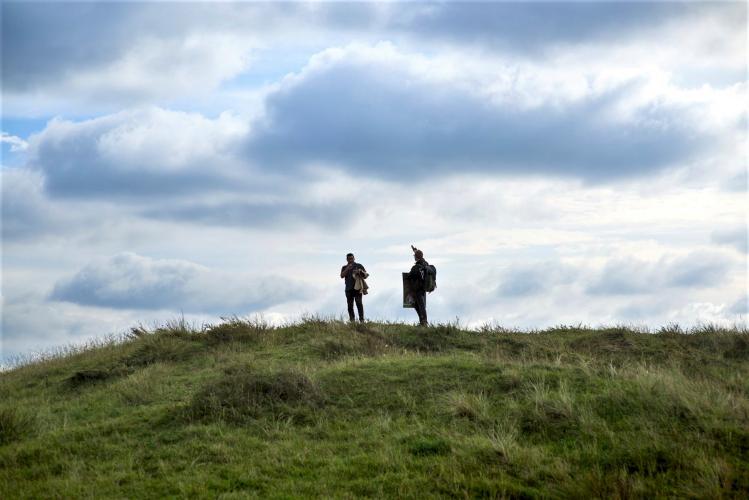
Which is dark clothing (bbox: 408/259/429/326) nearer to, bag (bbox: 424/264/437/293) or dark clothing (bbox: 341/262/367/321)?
bag (bbox: 424/264/437/293)

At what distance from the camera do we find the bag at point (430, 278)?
2236 centimetres

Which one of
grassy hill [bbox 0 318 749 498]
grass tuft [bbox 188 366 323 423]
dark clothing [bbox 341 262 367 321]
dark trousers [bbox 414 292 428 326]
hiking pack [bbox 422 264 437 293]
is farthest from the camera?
dark clothing [bbox 341 262 367 321]

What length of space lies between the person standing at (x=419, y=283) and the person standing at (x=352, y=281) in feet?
5.70

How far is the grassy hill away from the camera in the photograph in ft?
30.8

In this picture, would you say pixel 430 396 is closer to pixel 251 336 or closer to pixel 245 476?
pixel 245 476

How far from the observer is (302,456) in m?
10.4

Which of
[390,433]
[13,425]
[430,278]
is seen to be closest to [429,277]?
[430,278]

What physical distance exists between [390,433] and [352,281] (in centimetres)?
1249

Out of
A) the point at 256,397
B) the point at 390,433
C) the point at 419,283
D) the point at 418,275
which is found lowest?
the point at 390,433

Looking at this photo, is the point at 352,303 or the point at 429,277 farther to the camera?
the point at 352,303

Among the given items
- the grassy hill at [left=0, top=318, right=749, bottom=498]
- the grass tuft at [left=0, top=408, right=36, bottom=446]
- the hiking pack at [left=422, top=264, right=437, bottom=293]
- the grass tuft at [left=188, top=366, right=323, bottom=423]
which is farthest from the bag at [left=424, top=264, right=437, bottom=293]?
the grass tuft at [left=0, top=408, right=36, bottom=446]

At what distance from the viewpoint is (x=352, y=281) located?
2352cm

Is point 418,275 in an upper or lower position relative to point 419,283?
upper

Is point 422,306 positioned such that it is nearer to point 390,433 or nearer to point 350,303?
point 350,303
